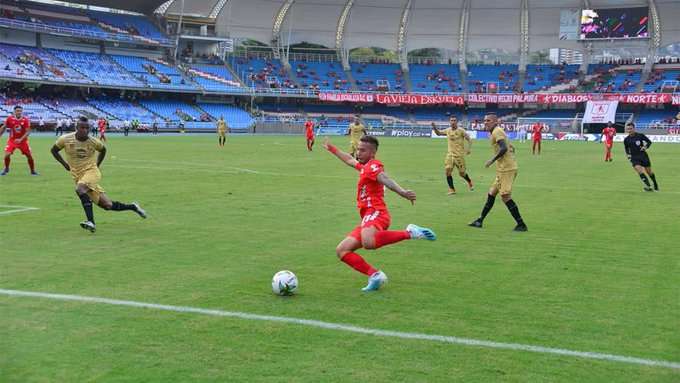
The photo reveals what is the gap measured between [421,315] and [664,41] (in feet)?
291

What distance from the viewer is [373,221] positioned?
8.34 metres

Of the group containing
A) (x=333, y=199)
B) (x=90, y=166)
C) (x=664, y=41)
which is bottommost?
(x=333, y=199)

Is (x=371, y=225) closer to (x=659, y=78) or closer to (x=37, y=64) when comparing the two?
(x=37, y=64)

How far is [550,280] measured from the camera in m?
8.70

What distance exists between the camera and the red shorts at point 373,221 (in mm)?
8250

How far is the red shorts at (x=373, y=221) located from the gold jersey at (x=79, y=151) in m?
6.23

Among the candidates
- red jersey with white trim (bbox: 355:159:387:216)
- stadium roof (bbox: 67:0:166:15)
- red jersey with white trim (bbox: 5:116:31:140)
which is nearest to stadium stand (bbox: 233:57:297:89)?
stadium roof (bbox: 67:0:166:15)

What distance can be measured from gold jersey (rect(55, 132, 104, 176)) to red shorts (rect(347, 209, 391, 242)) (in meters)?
6.23

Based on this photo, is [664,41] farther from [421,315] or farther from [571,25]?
[421,315]

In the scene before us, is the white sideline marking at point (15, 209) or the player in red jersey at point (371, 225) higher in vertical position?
the player in red jersey at point (371, 225)

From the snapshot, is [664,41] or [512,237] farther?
[664,41]

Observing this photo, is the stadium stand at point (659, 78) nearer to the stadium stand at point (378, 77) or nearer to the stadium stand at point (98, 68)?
the stadium stand at point (378, 77)

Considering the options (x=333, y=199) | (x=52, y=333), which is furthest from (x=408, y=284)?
(x=333, y=199)

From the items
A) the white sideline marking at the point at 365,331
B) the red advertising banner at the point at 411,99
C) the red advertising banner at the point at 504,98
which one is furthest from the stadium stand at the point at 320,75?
the white sideline marking at the point at 365,331
